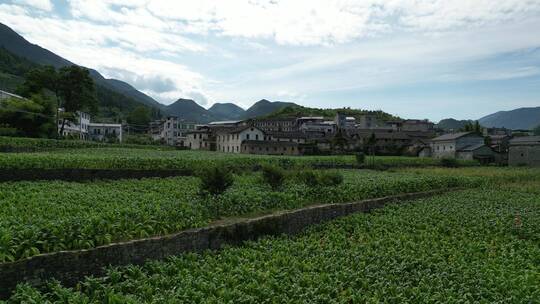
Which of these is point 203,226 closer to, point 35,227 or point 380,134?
point 35,227

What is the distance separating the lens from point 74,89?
204ft

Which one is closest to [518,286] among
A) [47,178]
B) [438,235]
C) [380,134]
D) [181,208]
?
[438,235]

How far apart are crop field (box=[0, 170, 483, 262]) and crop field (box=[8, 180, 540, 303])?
3.74 feet

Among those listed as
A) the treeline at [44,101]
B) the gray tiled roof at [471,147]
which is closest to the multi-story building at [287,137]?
the gray tiled roof at [471,147]

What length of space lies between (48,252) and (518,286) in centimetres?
1148

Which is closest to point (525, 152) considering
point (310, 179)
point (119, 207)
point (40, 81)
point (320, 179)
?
point (320, 179)

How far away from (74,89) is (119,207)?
53785 mm

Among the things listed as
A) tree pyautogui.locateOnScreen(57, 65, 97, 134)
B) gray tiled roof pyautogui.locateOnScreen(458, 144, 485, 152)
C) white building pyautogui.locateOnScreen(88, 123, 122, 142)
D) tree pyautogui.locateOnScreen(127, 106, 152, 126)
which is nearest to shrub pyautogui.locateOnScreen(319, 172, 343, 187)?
tree pyautogui.locateOnScreen(57, 65, 97, 134)

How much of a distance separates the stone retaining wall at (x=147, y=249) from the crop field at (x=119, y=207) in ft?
0.94

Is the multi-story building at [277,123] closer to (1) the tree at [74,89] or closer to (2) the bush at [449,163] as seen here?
(1) the tree at [74,89]

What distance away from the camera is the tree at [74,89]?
60.3 m

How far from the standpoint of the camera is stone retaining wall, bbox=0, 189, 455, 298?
921 cm

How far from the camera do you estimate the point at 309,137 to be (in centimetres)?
7981

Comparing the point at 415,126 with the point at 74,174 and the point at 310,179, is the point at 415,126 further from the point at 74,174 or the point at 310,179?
the point at 74,174
